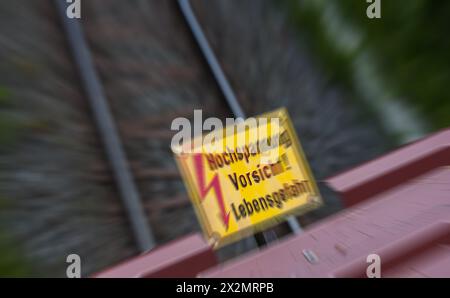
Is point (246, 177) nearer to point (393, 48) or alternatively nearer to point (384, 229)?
point (384, 229)

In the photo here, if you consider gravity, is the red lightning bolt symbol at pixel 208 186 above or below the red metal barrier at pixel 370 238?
above

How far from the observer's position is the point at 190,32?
4.07 m

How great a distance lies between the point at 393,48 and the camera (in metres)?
2.92

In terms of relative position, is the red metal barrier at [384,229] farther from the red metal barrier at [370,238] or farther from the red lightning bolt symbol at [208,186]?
the red lightning bolt symbol at [208,186]

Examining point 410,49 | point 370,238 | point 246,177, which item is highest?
point 410,49

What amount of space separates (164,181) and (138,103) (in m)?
0.62

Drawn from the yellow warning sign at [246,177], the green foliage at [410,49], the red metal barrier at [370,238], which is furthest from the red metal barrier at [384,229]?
the green foliage at [410,49]

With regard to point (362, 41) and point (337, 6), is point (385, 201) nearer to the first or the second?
point (362, 41)

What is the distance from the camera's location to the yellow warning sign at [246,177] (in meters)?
1.57

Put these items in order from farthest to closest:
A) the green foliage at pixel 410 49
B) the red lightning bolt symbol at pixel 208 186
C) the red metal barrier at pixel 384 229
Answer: the green foliage at pixel 410 49 < the red lightning bolt symbol at pixel 208 186 < the red metal barrier at pixel 384 229

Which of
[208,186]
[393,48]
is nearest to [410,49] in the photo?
[393,48]

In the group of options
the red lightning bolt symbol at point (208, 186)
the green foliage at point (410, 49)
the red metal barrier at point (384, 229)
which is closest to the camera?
the red metal barrier at point (384, 229)

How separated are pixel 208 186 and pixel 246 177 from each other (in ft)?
0.47

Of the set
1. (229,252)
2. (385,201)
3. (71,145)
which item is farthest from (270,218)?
(71,145)
